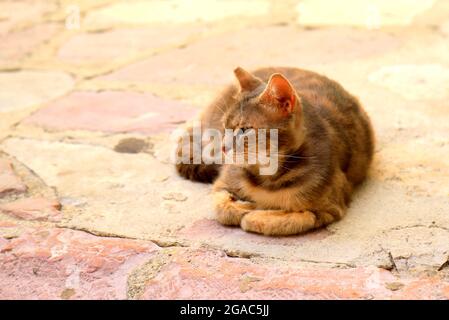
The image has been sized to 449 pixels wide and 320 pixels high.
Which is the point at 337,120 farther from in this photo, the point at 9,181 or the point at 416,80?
the point at 9,181

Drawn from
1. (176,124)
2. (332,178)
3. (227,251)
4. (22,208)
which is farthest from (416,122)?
(22,208)

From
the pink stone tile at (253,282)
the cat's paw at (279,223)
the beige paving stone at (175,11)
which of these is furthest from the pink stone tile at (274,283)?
the beige paving stone at (175,11)

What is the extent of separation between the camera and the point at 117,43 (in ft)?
18.4

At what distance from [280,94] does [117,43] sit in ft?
9.78

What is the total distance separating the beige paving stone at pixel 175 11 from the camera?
6.08m

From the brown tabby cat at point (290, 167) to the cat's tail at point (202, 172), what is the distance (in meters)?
0.11

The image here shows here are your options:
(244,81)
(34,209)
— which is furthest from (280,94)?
(34,209)

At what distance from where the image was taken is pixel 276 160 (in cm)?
306

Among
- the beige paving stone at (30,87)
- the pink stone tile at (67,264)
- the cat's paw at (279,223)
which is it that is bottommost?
the pink stone tile at (67,264)

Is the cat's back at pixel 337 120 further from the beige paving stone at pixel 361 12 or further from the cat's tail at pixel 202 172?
the beige paving stone at pixel 361 12

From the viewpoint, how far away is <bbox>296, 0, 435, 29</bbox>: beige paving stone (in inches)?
223

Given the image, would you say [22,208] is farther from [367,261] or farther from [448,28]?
[448,28]

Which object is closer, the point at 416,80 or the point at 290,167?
the point at 290,167

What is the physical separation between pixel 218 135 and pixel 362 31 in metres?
2.34
